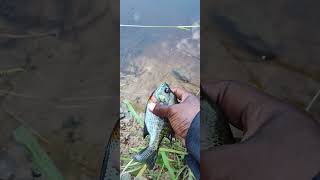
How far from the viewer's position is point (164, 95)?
7.27ft

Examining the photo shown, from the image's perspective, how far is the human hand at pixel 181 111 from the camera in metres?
2.21

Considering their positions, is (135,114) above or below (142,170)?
above

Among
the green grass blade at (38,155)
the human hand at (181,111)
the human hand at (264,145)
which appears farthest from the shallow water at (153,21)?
the green grass blade at (38,155)

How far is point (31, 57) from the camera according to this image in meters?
2.27

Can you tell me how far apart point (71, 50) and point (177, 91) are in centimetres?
48

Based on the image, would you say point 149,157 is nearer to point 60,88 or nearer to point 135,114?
point 135,114

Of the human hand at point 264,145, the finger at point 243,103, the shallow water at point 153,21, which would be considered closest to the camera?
the human hand at point 264,145

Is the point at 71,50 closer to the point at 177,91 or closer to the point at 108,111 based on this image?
the point at 108,111

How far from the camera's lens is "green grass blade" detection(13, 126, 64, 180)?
2264 millimetres

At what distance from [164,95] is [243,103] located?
0.32 meters

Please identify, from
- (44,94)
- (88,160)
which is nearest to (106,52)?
(44,94)

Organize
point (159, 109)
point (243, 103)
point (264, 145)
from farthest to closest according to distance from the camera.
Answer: point (159, 109)
point (243, 103)
point (264, 145)

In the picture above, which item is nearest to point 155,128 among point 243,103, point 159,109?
point 159,109

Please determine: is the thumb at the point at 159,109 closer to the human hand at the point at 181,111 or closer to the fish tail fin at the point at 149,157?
the human hand at the point at 181,111
